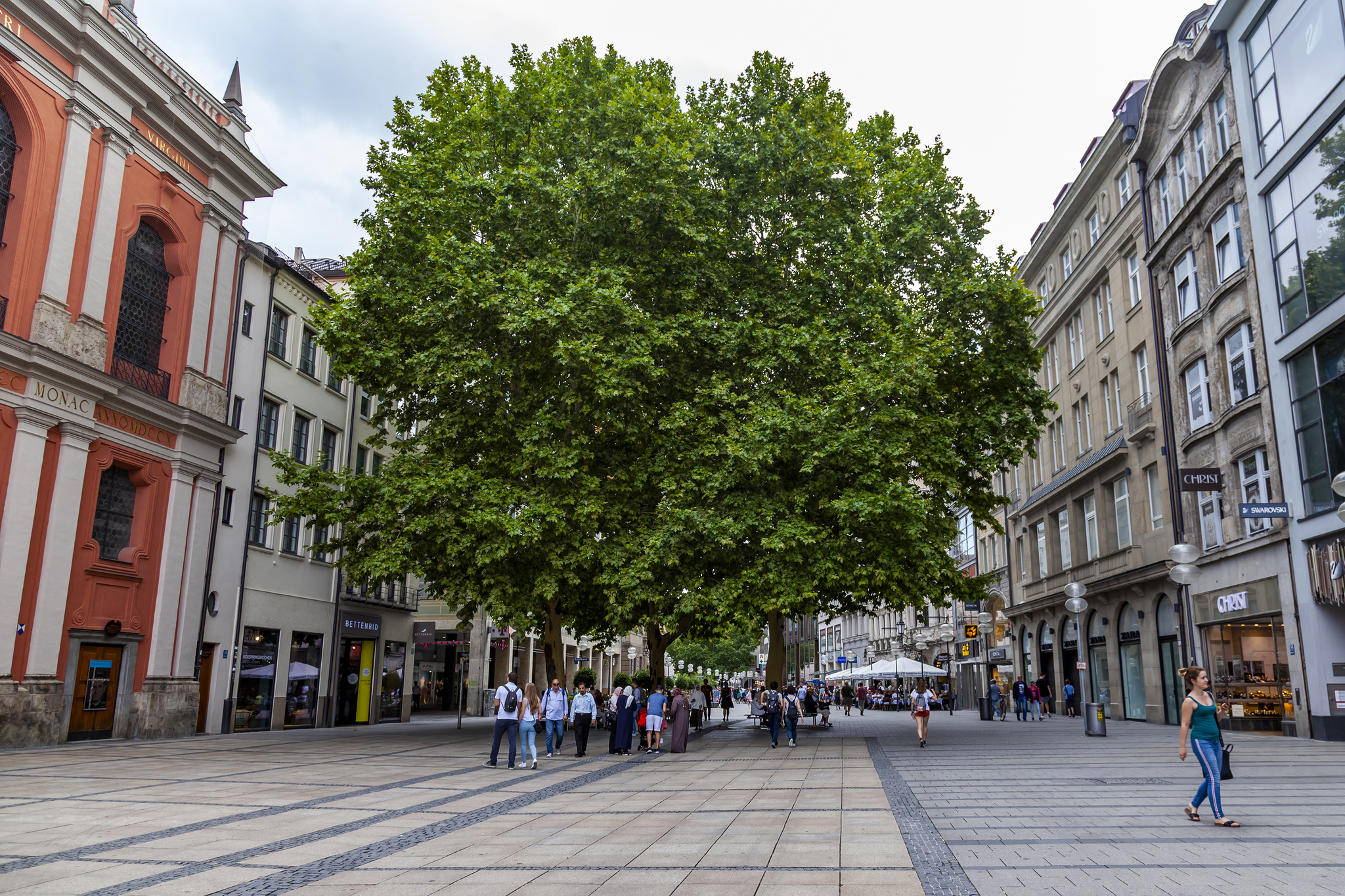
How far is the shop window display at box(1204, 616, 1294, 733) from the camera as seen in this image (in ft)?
78.3

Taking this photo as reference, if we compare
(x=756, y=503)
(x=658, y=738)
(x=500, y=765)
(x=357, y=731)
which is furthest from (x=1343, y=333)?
(x=357, y=731)

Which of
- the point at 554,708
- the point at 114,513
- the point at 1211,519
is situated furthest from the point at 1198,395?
the point at 114,513

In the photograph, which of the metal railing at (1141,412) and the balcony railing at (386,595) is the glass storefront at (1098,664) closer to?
the metal railing at (1141,412)

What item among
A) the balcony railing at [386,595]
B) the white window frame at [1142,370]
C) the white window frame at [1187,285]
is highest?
the white window frame at [1187,285]

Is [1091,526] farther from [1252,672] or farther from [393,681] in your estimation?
[393,681]

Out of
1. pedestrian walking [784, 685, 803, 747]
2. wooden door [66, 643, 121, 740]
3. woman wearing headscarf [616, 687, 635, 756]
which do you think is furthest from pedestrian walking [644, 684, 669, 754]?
wooden door [66, 643, 121, 740]

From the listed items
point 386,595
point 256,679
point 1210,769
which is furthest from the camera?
point 386,595

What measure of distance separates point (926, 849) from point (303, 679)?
2664 cm

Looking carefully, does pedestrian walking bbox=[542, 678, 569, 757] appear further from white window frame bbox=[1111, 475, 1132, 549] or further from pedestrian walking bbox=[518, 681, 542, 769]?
white window frame bbox=[1111, 475, 1132, 549]

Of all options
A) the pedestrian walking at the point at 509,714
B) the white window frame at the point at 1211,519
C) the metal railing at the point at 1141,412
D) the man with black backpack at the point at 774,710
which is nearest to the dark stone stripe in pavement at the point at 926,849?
the pedestrian walking at the point at 509,714

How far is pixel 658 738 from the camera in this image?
2350cm

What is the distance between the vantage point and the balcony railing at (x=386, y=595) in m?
33.6

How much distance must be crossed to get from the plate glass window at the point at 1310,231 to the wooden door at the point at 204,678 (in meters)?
28.0

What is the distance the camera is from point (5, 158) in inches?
823
